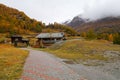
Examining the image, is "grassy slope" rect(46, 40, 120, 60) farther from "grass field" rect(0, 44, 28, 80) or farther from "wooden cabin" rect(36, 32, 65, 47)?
"wooden cabin" rect(36, 32, 65, 47)

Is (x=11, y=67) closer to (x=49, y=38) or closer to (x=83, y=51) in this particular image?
(x=83, y=51)

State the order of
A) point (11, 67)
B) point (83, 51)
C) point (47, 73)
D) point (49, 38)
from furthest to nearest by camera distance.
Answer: point (49, 38)
point (83, 51)
point (11, 67)
point (47, 73)

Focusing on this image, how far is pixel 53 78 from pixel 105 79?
6.71 m

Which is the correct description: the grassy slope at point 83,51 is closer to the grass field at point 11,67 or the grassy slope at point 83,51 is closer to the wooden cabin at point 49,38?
the grass field at point 11,67

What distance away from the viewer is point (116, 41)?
7988 centimetres

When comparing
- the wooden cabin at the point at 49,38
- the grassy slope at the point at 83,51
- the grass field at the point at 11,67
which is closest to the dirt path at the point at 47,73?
→ the grass field at the point at 11,67

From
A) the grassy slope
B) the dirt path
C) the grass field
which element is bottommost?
the grassy slope

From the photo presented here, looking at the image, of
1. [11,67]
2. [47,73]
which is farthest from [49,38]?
[47,73]

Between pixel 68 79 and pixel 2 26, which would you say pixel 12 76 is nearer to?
pixel 68 79

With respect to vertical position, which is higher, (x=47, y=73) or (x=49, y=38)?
(x=49, y=38)

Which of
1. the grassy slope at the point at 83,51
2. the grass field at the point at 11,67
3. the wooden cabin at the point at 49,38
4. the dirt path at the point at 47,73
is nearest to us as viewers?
the grass field at the point at 11,67

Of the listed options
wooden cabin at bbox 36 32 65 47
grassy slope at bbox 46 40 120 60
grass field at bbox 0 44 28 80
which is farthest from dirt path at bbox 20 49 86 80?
wooden cabin at bbox 36 32 65 47

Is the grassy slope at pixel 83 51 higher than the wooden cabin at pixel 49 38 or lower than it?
lower

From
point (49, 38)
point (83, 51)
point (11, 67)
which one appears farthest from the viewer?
point (49, 38)
